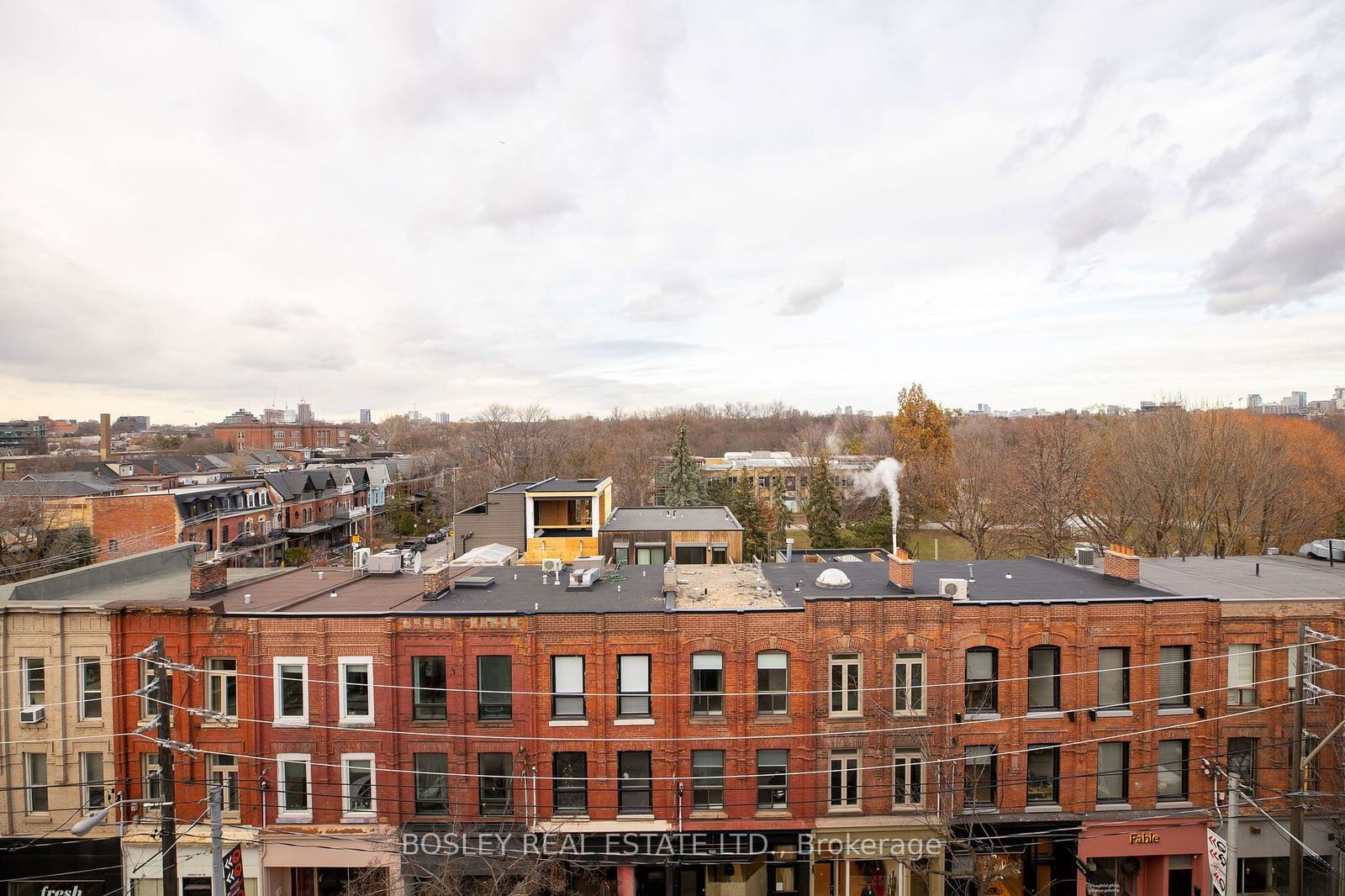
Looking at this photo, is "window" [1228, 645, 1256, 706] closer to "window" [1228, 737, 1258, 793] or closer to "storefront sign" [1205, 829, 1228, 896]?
"window" [1228, 737, 1258, 793]

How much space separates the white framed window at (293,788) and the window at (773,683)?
13.0 meters

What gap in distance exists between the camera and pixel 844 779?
1927 cm

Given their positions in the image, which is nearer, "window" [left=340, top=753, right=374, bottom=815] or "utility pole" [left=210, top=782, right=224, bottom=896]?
"utility pole" [left=210, top=782, right=224, bottom=896]

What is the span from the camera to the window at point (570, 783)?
63.0 ft

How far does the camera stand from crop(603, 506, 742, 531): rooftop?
117ft

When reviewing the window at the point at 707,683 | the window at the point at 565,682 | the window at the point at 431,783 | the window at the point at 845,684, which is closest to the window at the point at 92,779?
the window at the point at 431,783

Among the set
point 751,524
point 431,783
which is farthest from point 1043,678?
point 751,524

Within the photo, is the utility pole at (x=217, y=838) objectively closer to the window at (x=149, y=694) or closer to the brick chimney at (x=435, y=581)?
the window at (x=149, y=694)

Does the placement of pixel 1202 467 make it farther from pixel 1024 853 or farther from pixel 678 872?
pixel 678 872

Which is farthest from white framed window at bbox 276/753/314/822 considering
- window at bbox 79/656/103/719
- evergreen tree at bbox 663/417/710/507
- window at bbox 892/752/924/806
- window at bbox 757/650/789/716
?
evergreen tree at bbox 663/417/710/507

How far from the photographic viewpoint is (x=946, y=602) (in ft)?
63.4

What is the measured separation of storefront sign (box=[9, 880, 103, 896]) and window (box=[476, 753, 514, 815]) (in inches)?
445

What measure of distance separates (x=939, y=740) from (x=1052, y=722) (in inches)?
135

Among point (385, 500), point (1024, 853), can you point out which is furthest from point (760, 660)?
point (385, 500)
